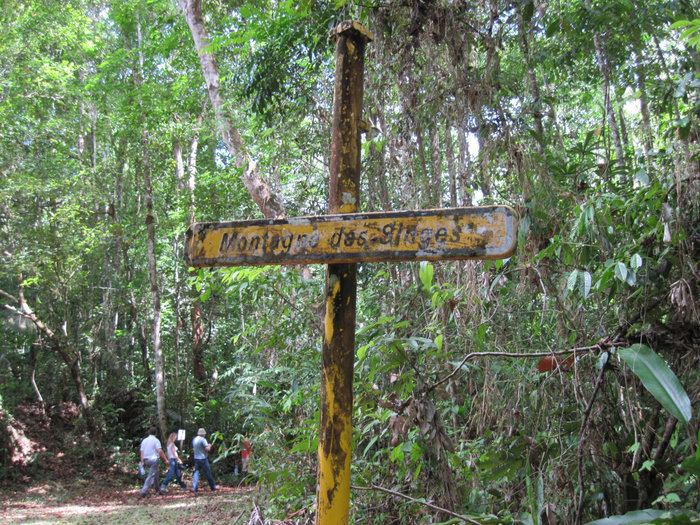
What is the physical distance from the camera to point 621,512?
2.55 m

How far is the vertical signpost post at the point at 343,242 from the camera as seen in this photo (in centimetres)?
177

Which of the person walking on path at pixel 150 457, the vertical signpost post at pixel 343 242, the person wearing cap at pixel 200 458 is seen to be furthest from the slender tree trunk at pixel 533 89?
the person walking on path at pixel 150 457

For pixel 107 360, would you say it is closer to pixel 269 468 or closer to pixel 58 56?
pixel 58 56

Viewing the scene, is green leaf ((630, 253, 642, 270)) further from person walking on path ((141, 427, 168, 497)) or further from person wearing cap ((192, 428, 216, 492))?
person walking on path ((141, 427, 168, 497))

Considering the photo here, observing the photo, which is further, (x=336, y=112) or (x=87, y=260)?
(x=87, y=260)

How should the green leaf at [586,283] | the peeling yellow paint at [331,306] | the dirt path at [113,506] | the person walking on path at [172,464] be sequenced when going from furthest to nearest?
the person walking on path at [172,464] → the dirt path at [113,506] → the green leaf at [586,283] → the peeling yellow paint at [331,306]

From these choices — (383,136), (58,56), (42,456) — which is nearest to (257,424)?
(383,136)

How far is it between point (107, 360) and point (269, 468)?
46.9 feet


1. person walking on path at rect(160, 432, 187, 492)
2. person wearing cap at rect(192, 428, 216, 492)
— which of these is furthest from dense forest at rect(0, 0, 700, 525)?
person walking on path at rect(160, 432, 187, 492)

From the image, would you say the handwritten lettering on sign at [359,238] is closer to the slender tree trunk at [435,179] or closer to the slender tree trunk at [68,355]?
the slender tree trunk at [435,179]

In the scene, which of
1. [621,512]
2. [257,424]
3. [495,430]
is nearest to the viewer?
[621,512]

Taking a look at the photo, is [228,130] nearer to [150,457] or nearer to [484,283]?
[484,283]

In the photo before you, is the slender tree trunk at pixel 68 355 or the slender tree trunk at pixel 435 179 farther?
the slender tree trunk at pixel 68 355

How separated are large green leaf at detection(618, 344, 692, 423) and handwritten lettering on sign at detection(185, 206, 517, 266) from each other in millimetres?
868
